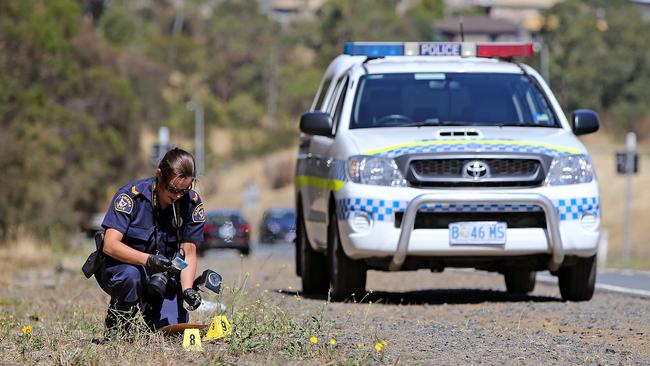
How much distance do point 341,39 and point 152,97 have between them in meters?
12.9

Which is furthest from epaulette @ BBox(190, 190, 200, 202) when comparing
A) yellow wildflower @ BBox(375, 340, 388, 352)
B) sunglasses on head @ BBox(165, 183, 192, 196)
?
yellow wildflower @ BBox(375, 340, 388, 352)

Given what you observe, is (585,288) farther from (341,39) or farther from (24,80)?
(341,39)

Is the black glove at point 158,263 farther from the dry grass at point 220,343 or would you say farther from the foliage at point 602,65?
the foliage at point 602,65

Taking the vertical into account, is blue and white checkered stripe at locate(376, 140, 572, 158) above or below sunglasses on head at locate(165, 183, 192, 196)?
below

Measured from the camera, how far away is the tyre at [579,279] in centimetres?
1241

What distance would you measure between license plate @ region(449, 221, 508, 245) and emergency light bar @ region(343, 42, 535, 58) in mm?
2581

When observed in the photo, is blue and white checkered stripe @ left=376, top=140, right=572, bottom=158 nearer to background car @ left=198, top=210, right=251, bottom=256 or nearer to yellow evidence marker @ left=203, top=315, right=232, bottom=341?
yellow evidence marker @ left=203, top=315, right=232, bottom=341

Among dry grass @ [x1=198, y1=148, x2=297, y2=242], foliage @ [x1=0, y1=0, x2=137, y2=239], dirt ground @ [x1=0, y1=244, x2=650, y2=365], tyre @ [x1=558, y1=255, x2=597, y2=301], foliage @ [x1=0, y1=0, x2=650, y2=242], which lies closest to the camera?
dirt ground @ [x1=0, y1=244, x2=650, y2=365]

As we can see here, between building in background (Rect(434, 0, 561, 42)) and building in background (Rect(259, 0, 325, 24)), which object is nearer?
building in background (Rect(434, 0, 561, 42))

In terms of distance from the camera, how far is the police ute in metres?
11.7

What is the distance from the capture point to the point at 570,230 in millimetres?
11867

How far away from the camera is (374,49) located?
45.3 ft

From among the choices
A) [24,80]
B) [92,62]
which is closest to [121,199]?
[24,80]

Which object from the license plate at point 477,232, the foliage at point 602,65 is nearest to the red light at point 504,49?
the license plate at point 477,232
